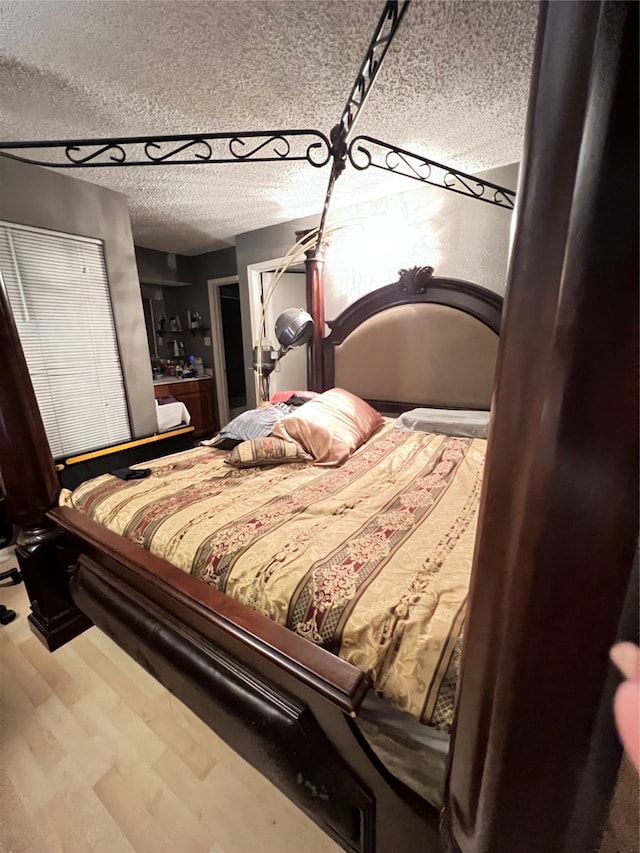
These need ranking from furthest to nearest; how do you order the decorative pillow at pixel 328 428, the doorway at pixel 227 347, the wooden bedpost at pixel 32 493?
the doorway at pixel 227 347 → the decorative pillow at pixel 328 428 → the wooden bedpost at pixel 32 493

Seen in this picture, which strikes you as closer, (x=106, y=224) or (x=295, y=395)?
(x=106, y=224)

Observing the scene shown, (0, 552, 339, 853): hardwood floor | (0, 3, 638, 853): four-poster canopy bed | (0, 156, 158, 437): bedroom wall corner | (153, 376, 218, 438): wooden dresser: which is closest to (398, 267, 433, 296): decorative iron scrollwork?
(0, 156, 158, 437): bedroom wall corner

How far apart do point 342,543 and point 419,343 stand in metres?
1.96

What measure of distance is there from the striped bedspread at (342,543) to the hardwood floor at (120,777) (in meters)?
0.70

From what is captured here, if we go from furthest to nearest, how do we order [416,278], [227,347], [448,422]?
[227,347] < [416,278] < [448,422]

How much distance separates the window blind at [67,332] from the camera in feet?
7.06

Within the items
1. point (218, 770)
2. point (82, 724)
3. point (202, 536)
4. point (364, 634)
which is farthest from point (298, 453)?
point (82, 724)

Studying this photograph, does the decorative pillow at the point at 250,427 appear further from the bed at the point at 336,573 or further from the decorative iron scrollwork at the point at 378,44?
the decorative iron scrollwork at the point at 378,44

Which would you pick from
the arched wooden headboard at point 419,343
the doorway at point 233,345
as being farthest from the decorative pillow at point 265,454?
the doorway at point 233,345

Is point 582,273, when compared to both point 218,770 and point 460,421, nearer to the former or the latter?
point 218,770

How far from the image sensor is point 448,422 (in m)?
2.32

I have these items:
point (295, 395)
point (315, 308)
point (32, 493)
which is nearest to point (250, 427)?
point (295, 395)

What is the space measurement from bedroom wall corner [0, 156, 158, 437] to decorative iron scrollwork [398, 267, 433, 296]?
2017 mm

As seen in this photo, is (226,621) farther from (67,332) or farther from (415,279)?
(415,279)
